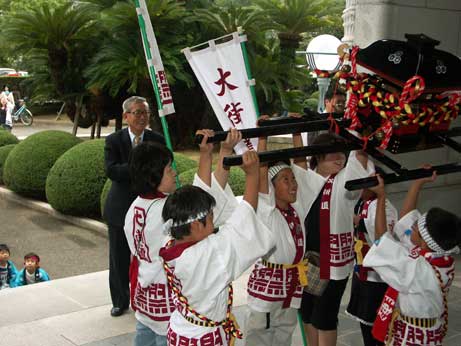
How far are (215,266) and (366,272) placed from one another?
143 cm

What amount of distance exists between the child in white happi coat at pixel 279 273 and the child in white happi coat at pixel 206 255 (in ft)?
1.97

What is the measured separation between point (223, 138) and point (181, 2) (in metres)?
11.0

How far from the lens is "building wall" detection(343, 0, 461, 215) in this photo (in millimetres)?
5926

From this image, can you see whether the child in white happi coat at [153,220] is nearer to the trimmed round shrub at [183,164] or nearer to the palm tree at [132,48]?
the trimmed round shrub at [183,164]

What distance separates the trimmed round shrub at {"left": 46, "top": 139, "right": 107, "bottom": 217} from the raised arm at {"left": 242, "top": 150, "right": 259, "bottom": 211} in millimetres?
6874

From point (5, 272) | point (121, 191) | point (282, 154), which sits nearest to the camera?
point (282, 154)

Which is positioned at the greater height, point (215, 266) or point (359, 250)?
point (215, 266)

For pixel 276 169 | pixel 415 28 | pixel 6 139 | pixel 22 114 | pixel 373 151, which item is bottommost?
pixel 22 114

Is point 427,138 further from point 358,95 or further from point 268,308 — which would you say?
point 268,308

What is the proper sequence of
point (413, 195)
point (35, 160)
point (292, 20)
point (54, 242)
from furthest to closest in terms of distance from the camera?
point (292, 20)
point (35, 160)
point (54, 242)
point (413, 195)

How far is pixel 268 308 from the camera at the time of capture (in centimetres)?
357

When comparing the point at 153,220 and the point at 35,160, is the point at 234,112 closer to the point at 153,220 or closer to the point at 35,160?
the point at 153,220

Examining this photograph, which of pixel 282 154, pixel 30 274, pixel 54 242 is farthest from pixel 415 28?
pixel 54 242

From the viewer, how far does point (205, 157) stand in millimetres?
3215
